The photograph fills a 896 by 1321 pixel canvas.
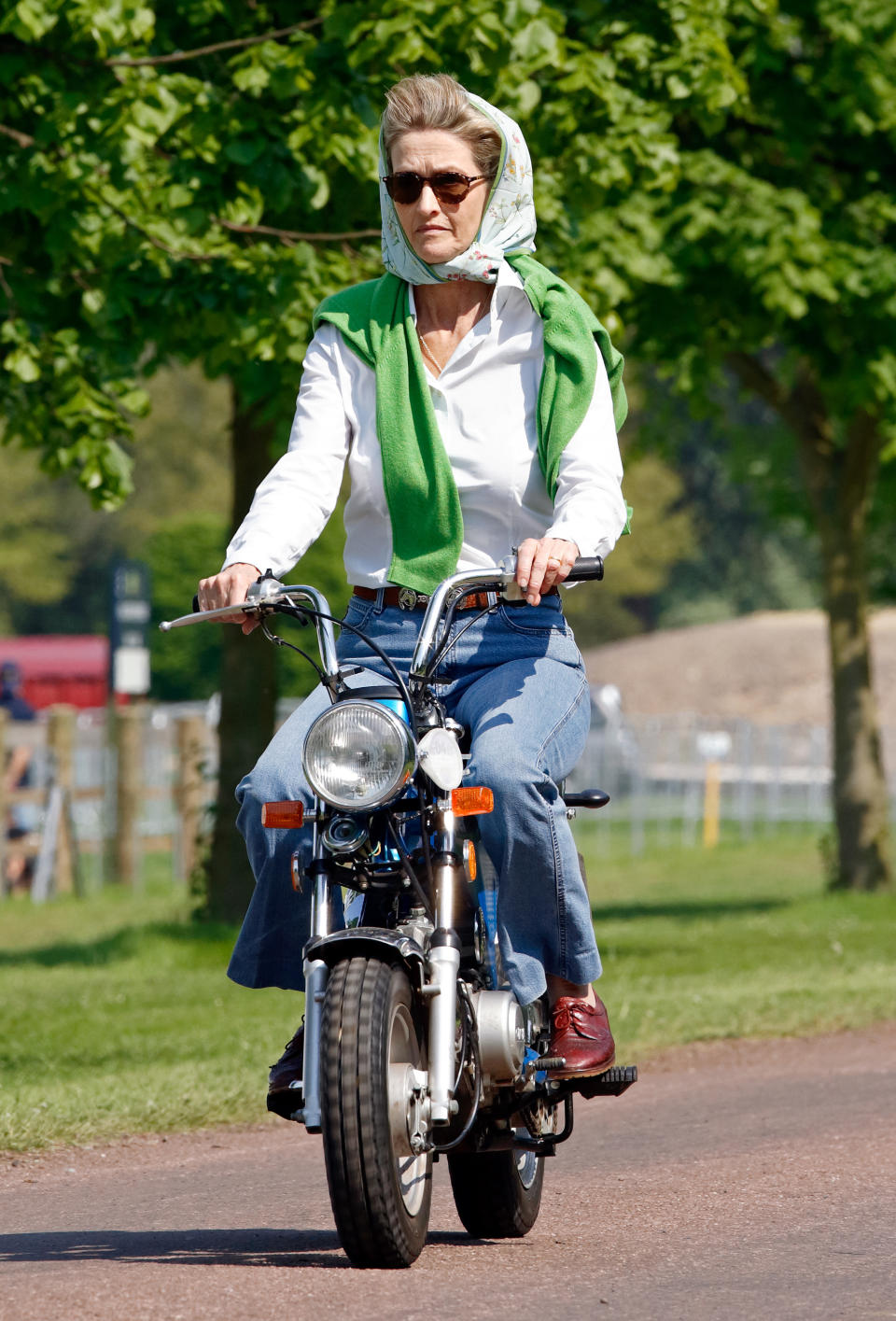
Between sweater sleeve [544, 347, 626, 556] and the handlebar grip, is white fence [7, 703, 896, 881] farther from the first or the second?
the handlebar grip

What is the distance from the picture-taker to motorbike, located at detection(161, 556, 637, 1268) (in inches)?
142

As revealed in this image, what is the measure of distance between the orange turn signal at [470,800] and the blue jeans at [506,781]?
47mm

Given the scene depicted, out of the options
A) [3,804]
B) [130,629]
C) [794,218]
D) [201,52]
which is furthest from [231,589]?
[130,629]

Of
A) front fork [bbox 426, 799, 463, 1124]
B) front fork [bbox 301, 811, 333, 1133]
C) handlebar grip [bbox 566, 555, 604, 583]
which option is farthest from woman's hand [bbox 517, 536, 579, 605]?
front fork [bbox 301, 811, 333, 1133]

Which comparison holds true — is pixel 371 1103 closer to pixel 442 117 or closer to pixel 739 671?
pixel 442 117

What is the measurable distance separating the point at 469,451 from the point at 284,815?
0.84 metres

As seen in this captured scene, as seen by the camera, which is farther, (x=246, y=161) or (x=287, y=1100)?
(x=246, y=161)

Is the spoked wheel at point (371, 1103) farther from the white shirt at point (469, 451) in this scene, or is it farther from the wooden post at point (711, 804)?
the wooden post at point (711, 804)

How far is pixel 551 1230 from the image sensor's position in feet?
15.2

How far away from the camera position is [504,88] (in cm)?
879

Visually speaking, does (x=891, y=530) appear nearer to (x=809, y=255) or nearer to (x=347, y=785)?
(x=809, y=255)

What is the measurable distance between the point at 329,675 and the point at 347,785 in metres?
0.26

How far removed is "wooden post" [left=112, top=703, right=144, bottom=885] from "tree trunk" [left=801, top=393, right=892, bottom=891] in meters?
6.61

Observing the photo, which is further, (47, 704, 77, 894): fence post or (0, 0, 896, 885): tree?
(47, 704, 77, 894): fence post
